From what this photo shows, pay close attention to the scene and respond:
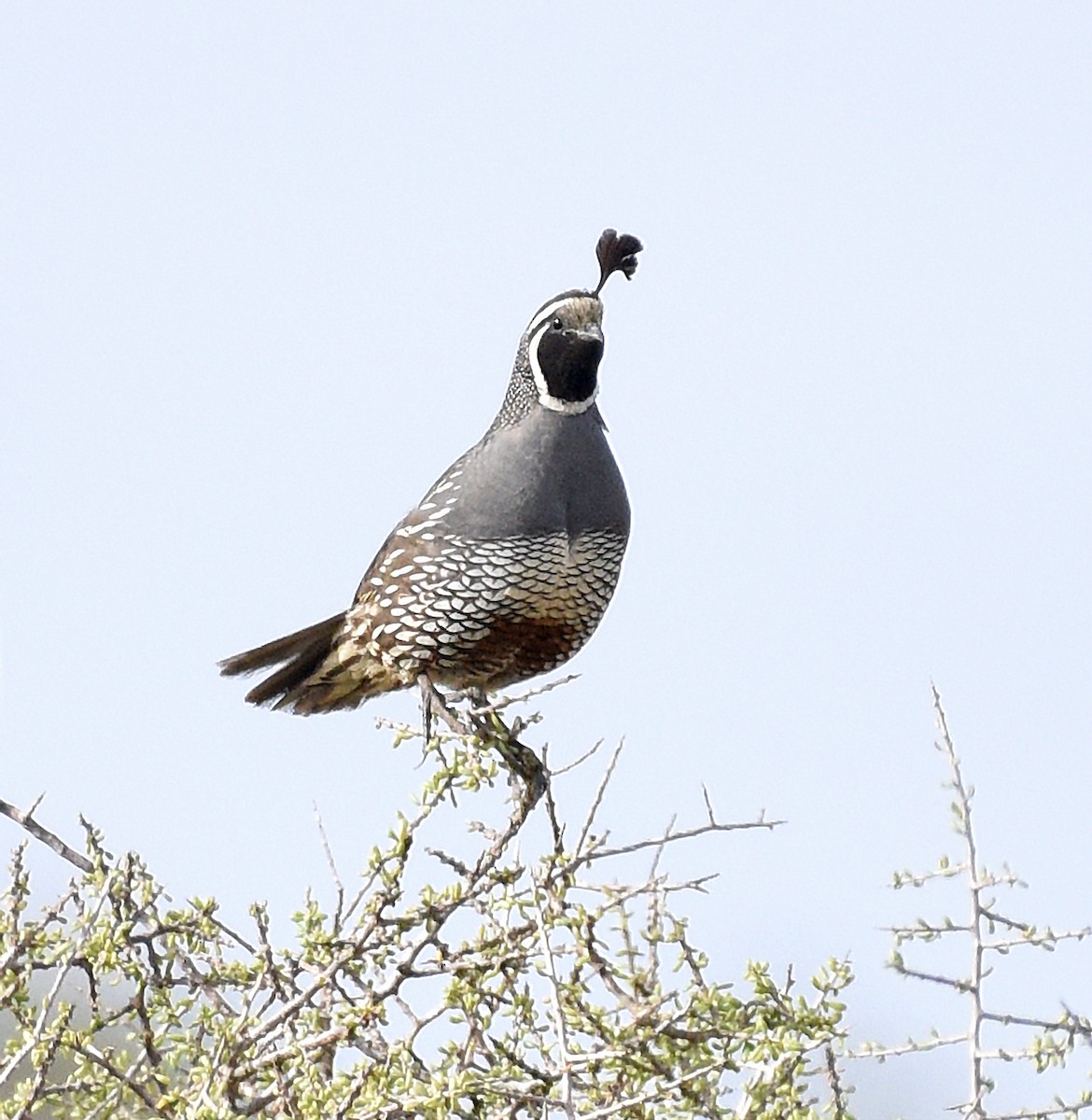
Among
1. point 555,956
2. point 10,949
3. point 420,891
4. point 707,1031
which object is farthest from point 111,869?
point 707,1031

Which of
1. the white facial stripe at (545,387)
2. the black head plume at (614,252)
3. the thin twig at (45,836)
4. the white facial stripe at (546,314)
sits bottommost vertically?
the thin twig at (45,836)

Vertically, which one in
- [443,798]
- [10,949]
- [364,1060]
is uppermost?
[443,798]

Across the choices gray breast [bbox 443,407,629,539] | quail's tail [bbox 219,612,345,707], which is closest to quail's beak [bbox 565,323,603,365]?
gray breast [bbox 443,407,629,539]

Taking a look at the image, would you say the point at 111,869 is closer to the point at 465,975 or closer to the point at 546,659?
the point at 465,975

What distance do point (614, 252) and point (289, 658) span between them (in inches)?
52.4

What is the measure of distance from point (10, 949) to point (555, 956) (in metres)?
0.73

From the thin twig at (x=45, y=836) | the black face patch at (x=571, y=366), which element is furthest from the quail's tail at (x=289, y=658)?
the thin twig at (x=45, y=836)

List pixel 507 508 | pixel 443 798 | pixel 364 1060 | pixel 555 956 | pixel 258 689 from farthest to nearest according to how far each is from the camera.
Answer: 1. pixel 258 689
2. pixel 507 508
3. pixel 443 798
4. pixel 555 956
5. pixel 364 1060

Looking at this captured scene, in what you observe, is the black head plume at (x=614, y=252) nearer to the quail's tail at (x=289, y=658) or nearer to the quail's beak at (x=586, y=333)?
the quail's beak at (x=586, y=333)

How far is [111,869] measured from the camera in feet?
8.63

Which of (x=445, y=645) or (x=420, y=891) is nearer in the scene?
(x=420, y=891)

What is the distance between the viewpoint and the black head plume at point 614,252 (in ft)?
16.2

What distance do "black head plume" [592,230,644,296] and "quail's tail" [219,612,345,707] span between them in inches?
43.7

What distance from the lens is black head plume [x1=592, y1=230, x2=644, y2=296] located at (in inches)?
195
